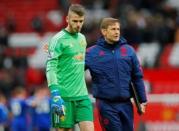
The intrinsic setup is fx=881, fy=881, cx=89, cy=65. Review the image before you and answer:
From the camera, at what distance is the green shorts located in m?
11.5

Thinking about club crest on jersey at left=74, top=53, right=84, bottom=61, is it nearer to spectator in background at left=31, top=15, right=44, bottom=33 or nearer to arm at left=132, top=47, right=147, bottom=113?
arm at left=132, top=47, right=147, bottom=113

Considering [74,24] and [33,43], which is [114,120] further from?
[33,43]

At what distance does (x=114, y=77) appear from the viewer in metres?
11.8

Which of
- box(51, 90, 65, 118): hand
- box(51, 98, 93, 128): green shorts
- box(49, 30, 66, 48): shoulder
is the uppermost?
box(49, 30, 66, 48): shoulder

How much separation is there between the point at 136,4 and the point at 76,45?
1614 centimetres

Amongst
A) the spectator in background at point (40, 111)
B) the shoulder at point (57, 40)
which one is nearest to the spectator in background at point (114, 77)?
the shoulder at point (57, 40)

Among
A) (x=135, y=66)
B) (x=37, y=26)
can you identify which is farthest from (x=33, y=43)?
(x=135, y=66)

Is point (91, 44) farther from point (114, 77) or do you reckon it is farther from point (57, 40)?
point (57, 40)

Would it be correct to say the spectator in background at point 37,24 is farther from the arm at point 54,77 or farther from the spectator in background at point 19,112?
the arm at point 54,77

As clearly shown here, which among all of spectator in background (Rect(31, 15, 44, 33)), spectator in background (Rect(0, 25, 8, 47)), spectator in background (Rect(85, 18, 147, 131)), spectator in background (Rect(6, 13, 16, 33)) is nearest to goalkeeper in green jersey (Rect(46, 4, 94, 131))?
spectator in background (Rect(85, 18, 147, 131))

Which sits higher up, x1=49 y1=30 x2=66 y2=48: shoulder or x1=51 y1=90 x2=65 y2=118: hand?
x1=49 y1=30 x2=66 y2=48: shoulder

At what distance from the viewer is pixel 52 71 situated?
11.2 m

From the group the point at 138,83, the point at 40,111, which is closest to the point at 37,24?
the point at 40,111

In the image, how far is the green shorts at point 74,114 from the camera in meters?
11.5
